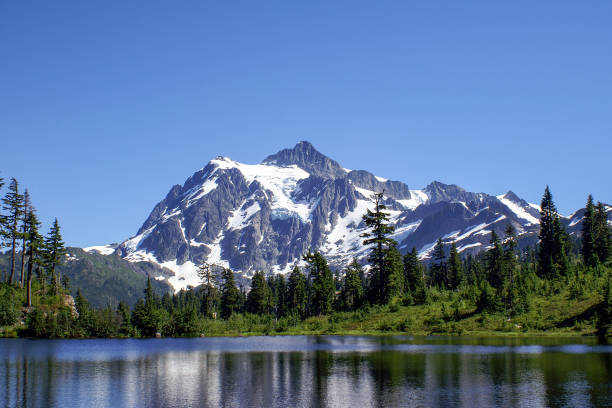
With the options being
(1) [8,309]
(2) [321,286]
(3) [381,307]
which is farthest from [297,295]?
(1) [8,309]

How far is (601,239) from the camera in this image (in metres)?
132

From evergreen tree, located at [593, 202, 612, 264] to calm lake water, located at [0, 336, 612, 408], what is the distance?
243ft

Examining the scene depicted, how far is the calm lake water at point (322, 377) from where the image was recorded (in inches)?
1369

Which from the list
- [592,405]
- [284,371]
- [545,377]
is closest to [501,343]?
[545,377]

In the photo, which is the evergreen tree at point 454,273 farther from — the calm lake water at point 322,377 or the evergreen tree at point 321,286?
the calm lake water at point 322,377

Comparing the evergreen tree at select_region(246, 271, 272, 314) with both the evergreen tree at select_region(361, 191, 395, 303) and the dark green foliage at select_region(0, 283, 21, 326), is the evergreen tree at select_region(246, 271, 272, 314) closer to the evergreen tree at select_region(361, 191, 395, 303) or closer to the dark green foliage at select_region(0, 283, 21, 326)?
the evergreen tree at select_region(361, 191, 395, 303)

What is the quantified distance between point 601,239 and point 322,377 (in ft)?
365

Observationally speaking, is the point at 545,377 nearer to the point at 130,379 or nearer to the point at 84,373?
the point at 130,379

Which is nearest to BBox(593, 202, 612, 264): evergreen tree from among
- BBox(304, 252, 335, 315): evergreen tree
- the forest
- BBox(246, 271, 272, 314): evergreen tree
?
the forest

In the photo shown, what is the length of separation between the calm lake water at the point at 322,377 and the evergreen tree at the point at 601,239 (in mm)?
73956

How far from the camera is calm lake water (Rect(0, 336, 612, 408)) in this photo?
34.8 metres

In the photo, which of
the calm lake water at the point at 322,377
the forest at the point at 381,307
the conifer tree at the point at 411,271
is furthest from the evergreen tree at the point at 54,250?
the conifer tree at the point at 411,271

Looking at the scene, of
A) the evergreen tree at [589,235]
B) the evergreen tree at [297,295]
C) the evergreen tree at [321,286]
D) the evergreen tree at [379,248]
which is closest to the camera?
the evergreen tree at [379,248]

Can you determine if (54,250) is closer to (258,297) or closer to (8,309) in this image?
(8,309)
